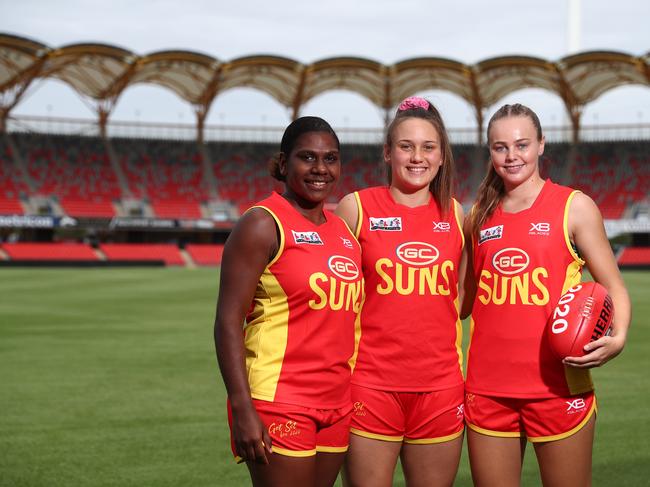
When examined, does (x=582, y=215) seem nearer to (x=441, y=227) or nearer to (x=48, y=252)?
(x=441, y=227)

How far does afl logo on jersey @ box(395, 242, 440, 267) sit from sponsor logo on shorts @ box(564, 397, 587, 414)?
1.02 meters

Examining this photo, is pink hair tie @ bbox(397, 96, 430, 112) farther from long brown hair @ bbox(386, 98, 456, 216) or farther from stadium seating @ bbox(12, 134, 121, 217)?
stadium seating @ bbox(12, 134, 121, 217)

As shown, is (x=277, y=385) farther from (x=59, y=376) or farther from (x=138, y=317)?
(x=138, y=317)

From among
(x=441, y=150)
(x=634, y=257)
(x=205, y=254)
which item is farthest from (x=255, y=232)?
(x=634, y=257)

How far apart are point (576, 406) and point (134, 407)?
5.56 meters

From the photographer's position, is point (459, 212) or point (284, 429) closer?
point (284, 429)

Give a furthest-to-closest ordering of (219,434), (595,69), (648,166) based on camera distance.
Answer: (648,166) → (595,69) → (219,434)

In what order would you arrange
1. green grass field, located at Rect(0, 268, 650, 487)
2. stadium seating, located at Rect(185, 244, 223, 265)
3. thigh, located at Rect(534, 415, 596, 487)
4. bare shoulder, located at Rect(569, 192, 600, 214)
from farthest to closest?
stadium seating, located at Rect(185, 244, 223, 265) → green grass field, located at Rect(0, 268, 650, 487) → bare shoulder, located at Rect(569, 192, 600, 214) → thigh, located at Rect(534, 415, 596, 487)

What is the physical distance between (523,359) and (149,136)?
185 feet

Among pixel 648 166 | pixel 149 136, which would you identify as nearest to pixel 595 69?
pixel 648 166

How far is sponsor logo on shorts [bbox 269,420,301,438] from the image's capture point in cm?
326

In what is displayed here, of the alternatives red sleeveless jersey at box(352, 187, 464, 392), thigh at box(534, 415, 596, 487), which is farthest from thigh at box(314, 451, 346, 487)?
thigh at box(534, 415, 596, 487)

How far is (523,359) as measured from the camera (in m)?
3.74

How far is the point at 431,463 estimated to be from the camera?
374 centimetres
